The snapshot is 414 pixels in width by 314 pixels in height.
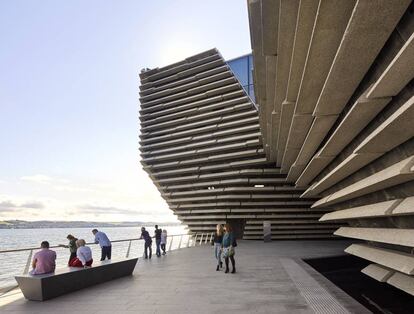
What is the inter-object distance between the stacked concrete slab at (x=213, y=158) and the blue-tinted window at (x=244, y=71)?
56cm

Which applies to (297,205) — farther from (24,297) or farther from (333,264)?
(24,297)

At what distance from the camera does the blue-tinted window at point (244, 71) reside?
2598 cm

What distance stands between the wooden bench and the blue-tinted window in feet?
57.3

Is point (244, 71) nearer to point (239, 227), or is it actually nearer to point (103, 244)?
point (239, 227)

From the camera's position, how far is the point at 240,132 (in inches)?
988

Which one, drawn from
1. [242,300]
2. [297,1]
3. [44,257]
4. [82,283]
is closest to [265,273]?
[242,300]

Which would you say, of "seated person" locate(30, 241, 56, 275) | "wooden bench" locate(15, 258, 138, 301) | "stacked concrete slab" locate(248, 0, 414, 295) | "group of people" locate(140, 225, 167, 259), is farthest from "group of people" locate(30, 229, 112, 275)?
"stacked concrete slab" locate(248, 0, 414, 295)

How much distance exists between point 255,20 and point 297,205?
Result: 2069cm

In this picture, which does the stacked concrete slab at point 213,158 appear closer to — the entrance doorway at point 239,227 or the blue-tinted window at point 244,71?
the entrance doorway at point 239,227

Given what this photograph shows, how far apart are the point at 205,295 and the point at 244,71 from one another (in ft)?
69.4

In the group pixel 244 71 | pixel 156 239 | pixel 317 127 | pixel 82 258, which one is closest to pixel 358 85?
pixel 317 127

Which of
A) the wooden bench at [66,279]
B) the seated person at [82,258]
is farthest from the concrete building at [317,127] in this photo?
the wooden bench at [66,279]

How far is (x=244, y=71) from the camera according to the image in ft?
89.5

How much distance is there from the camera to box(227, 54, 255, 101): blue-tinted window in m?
Answer: 26.0
